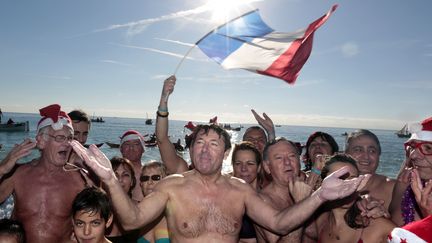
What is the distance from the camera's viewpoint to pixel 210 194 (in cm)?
400

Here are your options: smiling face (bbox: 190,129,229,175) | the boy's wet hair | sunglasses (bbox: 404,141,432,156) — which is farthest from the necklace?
the boy's wet hair

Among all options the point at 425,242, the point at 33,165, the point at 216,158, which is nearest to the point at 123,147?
the point at 33,165

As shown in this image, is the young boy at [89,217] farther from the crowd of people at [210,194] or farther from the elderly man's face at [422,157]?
the elderly man's face at [422,157]

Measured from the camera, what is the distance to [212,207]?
393cm

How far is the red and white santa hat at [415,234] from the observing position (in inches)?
72.9

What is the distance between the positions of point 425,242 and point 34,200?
535 cm

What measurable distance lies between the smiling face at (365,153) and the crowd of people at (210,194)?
2cm

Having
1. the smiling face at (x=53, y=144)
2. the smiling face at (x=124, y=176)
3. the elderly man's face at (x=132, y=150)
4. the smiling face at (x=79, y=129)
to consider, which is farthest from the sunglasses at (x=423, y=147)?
the smiling face at (x=79, y=129)

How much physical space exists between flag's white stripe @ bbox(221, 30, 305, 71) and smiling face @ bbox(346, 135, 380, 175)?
7.24 feet

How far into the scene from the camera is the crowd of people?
11.1ft

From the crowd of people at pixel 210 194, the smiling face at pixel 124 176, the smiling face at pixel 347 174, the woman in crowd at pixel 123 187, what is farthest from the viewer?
the smiling face at pixel 124 176

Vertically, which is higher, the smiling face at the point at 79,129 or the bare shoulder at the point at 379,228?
the smiling face at the point at 79,129

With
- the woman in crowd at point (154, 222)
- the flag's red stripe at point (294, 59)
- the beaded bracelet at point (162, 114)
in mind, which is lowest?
the woman in crowd at point (154, 222)

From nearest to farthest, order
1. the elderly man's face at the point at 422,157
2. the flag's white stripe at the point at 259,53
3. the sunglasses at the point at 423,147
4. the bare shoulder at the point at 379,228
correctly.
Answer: the bare shoulder at the point at 379,228, the elderly man's face at the point at 422,157, the sunglasses at the point at 423,147, the flag's white stripe at the point at 259,53
